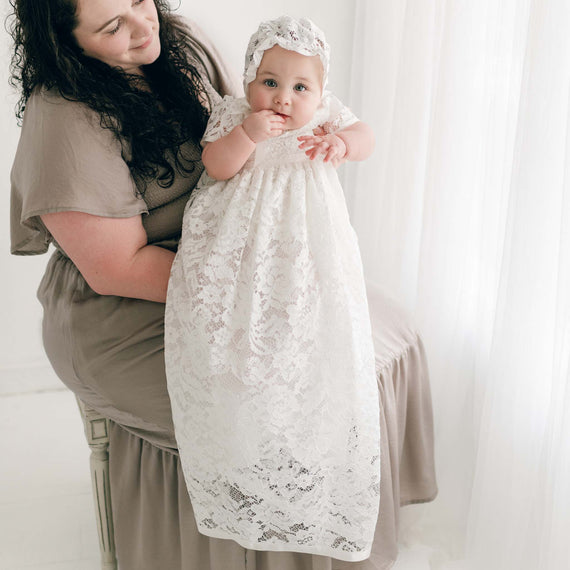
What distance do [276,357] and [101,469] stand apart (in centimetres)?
56

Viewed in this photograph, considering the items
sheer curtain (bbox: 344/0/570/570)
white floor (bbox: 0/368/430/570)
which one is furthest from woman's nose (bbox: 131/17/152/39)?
white floor (bbox: 0/368/430/570)

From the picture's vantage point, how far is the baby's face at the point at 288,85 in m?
1.16

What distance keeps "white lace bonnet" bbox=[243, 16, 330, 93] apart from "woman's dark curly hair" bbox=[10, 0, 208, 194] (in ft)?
0.77

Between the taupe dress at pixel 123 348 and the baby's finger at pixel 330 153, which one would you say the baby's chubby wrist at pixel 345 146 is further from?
the taupe dress at pixel 123 348

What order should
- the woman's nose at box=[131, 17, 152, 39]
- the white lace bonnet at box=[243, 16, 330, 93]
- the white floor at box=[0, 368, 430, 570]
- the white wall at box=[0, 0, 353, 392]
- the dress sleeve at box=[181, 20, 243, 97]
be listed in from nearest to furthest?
the white lace bonnet at box=[243, 16, 330, 93], the woman's nose at box=[131, 17, 152, 39], the dress sleeve at box=[181, 20, 243, 97], the white floor at box=[0, 368, 430, 570], the white wall at box=[0, 0, 353, 392]

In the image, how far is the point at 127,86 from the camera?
4.26ft

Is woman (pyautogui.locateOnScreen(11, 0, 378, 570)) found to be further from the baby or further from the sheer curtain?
the sheer curtain

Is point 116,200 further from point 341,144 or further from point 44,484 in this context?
point 44,484

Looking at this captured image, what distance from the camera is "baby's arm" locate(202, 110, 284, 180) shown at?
3.79ft

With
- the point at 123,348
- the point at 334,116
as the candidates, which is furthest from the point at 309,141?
the point at 123,348

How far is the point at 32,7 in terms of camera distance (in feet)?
3.87

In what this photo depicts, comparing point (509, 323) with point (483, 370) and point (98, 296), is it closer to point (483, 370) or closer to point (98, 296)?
point (483, 370)

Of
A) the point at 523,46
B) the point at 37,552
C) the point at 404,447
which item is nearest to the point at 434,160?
the point at 523,46

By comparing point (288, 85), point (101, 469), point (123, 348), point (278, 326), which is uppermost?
point (288, 85)
